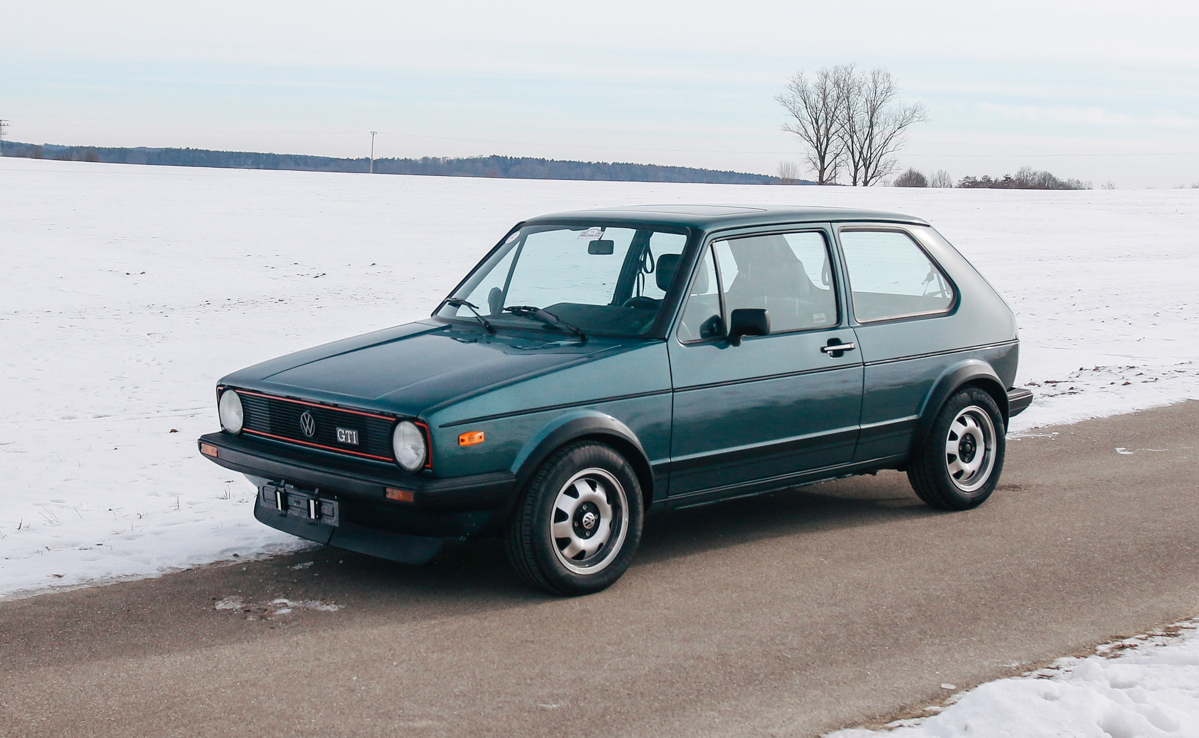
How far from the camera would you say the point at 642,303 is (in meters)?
5.58

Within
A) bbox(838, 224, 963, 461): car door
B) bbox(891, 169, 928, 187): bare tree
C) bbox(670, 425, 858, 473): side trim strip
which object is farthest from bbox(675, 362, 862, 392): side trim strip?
bbox(891, 169, 928, 187): bare tree

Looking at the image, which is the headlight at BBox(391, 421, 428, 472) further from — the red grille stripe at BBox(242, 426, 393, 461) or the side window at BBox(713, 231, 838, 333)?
the side window at BBox(713, 231, 838, 333)

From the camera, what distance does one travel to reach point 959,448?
21.8ft

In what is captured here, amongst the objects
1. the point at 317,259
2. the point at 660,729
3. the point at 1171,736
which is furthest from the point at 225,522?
the point at 317,259

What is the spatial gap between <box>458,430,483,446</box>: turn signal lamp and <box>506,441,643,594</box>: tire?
320mm

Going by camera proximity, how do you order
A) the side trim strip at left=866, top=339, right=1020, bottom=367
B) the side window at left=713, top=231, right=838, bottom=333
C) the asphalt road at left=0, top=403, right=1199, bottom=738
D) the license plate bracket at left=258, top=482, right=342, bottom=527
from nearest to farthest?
the asphalt road at left=0, top=403, right=1199, bottom=738 < the license plate bracket at left=258, top=482, right=342, bottom=527 < the side window at left=713, top=231, right=838, bottom=333 < the side trim strip at left=866, top=339, right=1020, bottom=367

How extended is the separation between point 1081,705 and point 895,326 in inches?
114

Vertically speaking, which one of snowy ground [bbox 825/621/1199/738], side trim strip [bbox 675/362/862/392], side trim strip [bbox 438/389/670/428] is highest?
side trim strip [bbox 675/362/862/392]

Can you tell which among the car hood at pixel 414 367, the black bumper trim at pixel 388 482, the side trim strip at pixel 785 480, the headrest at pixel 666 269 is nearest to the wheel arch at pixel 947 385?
the side trim strip at pixel 785 480

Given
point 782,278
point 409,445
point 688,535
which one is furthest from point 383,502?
point 782,278

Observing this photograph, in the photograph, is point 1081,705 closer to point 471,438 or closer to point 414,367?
point 471,438

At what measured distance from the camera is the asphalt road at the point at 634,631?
3.88 metres

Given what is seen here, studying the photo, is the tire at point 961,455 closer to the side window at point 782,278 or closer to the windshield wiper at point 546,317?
the side window at point 782,278

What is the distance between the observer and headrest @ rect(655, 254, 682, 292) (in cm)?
558
